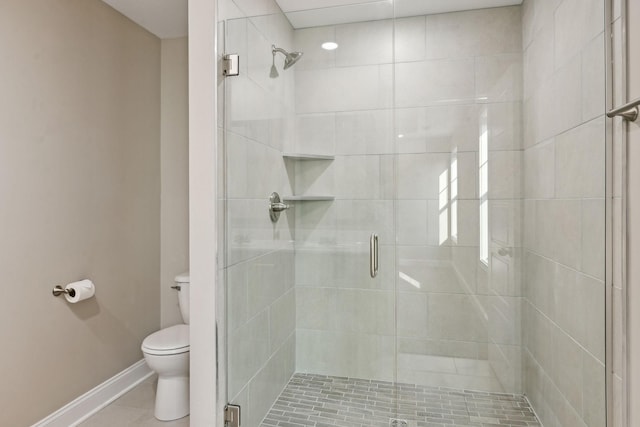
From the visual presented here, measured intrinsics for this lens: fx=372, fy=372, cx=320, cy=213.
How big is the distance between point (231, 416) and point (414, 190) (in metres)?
1.27

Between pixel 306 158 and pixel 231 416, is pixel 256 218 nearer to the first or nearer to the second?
pixel 306 158

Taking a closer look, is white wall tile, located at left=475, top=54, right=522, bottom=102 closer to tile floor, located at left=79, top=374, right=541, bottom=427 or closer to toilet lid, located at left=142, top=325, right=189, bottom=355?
tile floor, located at left=79, top=374, right=541, bottom=427

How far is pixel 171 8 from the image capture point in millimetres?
2496

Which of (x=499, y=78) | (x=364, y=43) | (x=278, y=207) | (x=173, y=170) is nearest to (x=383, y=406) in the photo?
(x=278, y=207)

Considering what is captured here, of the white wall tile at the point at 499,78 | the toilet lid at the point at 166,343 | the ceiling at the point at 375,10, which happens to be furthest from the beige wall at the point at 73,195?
the white wall tile at the point at 499,78

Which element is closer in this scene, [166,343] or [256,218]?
[256,218]

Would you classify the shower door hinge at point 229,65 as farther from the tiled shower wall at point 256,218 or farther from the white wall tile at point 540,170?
the white wall tile at point 540,170

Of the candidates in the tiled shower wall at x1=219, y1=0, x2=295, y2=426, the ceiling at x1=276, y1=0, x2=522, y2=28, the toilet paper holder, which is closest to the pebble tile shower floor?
the tiled shower wall at x1=219, y1=0, x2=295, y2=426

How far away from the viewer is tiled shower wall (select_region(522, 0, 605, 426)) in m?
1.32

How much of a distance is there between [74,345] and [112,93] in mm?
1604

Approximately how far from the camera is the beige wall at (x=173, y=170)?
293cm

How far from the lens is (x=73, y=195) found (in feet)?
7.16

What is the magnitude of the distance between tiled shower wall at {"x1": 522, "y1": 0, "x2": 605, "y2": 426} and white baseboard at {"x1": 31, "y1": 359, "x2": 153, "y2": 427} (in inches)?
92.5

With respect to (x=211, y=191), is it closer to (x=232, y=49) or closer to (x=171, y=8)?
(x=232, y=49)
